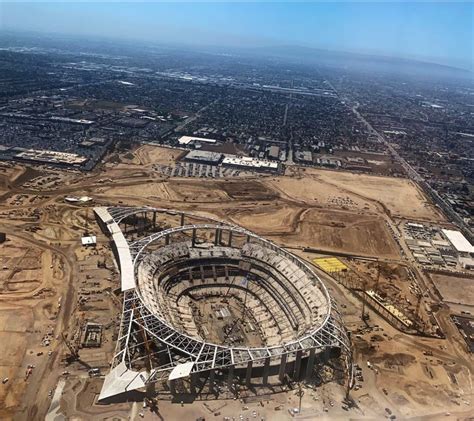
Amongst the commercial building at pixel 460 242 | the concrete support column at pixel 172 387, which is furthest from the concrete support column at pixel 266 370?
the commercial building at pixel 460 242

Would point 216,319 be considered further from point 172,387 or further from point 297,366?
point 172,387

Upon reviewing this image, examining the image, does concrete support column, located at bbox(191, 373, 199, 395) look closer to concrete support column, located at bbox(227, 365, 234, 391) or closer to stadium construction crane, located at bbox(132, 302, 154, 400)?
concrete support column, located at bbox(227, 365, 234, 391)

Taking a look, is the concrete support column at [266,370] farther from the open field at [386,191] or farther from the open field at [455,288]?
the open field at [386,191]

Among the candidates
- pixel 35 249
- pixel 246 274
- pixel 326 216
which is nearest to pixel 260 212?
pixel 326 216

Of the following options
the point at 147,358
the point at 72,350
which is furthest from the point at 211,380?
the point at 72,350

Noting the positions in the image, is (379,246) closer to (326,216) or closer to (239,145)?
(326,216)
